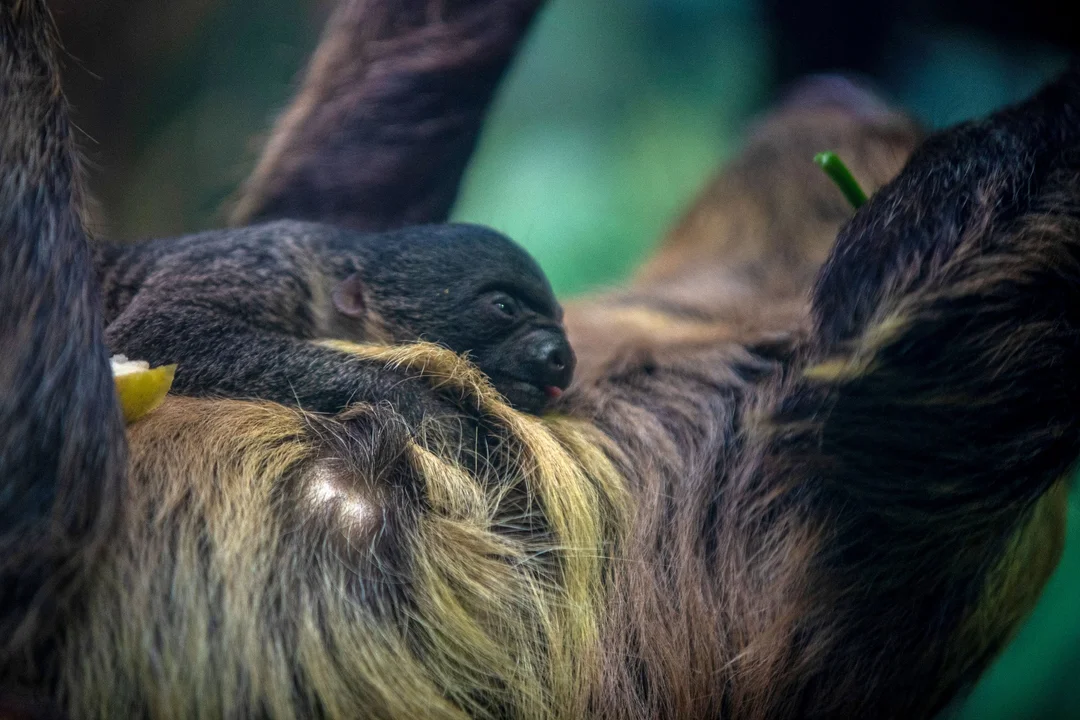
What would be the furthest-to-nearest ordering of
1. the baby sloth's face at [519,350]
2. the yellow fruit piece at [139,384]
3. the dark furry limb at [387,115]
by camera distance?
1. the dark furry limb at [387,115]
2. the baby sloth's face at [519,350]
3. the yellow fruit piece at [139,384]

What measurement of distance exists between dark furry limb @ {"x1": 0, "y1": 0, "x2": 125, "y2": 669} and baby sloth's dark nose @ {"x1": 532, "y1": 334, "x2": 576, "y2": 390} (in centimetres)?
39

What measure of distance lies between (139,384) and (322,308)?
221 millimetres

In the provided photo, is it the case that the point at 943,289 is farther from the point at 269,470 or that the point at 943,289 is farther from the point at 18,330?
the point at 18,330

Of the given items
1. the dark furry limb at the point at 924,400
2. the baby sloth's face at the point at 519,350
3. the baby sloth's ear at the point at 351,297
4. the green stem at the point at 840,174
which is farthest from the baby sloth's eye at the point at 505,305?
the green stem at the point at 840,174

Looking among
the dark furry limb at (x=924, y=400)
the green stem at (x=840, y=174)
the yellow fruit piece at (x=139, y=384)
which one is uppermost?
the yellow fruit piece at (x=139, y=384)

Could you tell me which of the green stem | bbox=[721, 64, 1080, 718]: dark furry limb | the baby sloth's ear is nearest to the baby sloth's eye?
the baby sloth's ear

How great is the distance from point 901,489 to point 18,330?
31.1 inches

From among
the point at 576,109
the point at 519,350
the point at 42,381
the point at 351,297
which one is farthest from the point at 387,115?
the point at 42,381

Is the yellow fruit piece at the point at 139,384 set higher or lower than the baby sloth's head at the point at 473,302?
higher

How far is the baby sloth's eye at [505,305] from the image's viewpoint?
830 millimetres

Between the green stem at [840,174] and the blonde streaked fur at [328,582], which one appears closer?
the blonde streaked fur at [328,582]

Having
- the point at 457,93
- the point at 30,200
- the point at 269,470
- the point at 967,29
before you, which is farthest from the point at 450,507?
the point at 967,29

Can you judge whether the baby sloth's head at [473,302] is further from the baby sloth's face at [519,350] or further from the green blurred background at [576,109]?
the green blurred background at [576,109]

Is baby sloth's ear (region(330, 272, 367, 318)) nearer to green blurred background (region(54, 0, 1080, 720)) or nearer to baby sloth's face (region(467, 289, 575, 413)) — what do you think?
baby sloth's face (region(467, 289, 575, 413))
